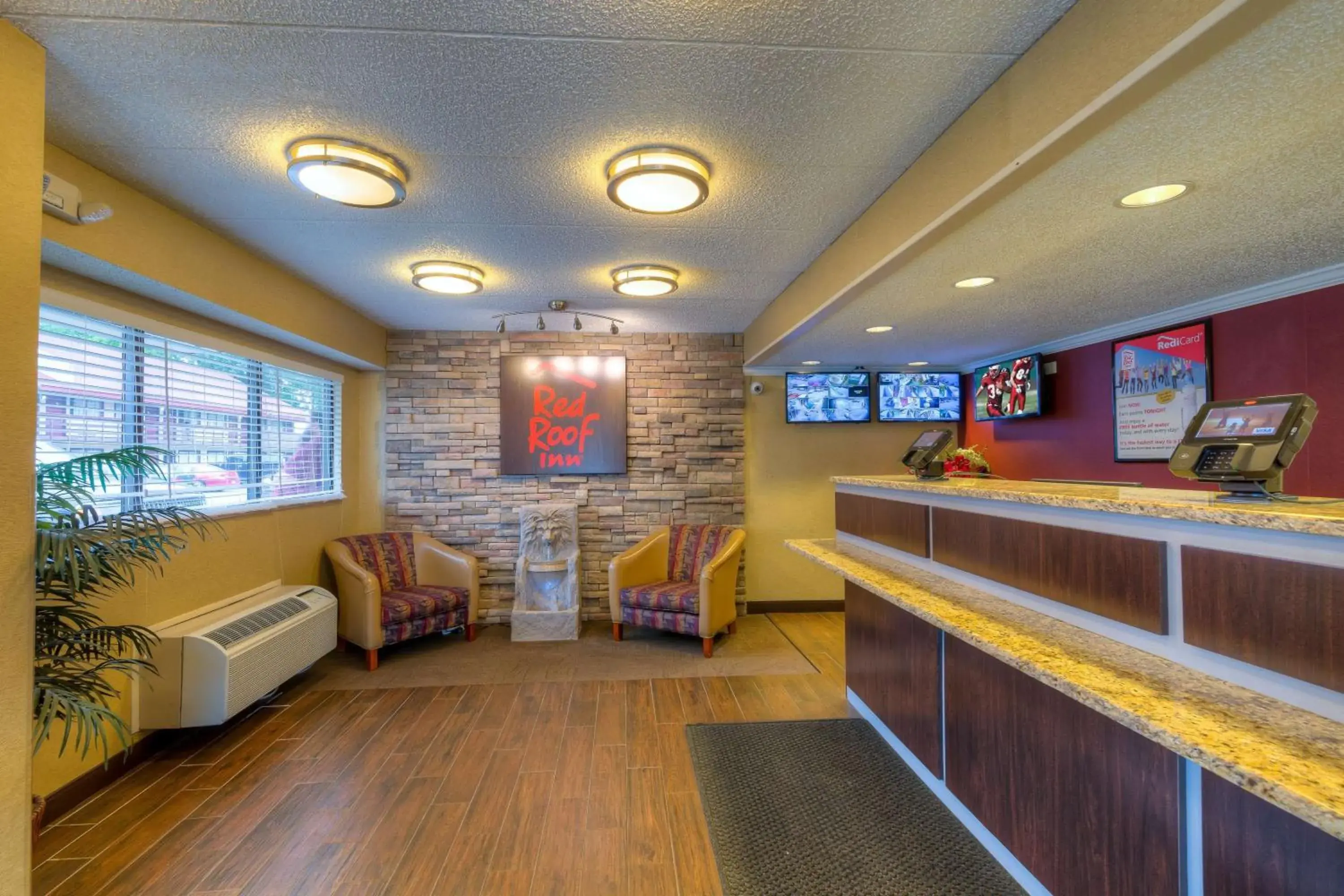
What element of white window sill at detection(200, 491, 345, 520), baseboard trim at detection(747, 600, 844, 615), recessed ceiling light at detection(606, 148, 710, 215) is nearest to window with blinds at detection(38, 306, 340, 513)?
white window sill at detection(200, 491, 345, 520)

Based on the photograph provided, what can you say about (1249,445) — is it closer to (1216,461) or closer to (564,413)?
(1216,461)

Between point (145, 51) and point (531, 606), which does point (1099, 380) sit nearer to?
point (531, 606)

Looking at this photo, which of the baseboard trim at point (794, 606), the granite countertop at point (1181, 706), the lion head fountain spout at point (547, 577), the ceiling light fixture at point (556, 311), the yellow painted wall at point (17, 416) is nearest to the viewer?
the granite countertop at point (1181, 706)

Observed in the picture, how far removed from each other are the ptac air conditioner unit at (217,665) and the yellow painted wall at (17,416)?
127cm

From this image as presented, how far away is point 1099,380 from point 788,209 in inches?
113

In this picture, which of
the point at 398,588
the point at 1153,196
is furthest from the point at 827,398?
the point at 398,588

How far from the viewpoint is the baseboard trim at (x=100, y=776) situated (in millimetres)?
2199

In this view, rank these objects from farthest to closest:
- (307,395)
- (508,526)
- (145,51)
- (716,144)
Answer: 1. (508,526)
2. (307,395)
3. (716,144)
4. (145,51)

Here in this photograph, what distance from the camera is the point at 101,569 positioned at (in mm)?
1791

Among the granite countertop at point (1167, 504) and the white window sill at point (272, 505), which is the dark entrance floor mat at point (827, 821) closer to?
the granite countertop at point (1167, 504)

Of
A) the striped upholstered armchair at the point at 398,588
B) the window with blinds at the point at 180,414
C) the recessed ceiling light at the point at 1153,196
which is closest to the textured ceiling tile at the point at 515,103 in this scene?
the recessed ceiling light at the point at 1153,196

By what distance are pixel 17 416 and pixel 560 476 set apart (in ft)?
11.5

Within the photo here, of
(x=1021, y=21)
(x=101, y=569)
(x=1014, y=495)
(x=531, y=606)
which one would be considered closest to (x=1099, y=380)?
(x=1014, y=495)

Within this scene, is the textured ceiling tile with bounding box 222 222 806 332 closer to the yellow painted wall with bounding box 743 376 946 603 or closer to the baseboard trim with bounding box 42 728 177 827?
the yellow painted wall with bounding box 743 376 946 603
